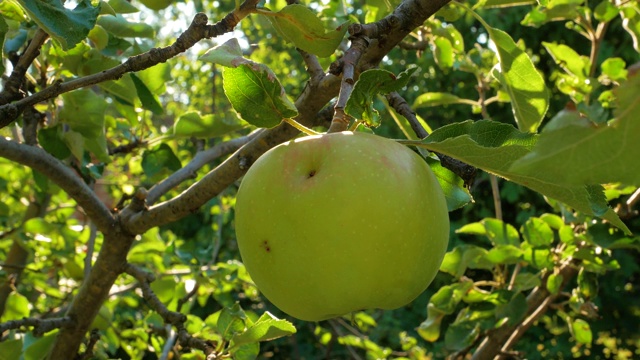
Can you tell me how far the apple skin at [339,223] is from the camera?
0.65m

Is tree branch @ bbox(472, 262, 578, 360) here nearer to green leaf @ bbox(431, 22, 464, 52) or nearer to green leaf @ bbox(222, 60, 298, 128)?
green leaf @ bbox(431, 22, 464, 52)

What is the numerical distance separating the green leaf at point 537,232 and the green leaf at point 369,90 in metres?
0.92

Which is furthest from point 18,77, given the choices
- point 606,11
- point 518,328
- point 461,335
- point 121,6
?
point 606,11

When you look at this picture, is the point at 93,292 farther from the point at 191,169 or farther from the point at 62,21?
the point at 62,21

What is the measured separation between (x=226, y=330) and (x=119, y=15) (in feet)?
2.13

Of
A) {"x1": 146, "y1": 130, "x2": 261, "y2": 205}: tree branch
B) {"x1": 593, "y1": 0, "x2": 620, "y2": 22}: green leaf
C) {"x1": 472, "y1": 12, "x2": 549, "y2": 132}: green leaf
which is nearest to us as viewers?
{"x1": 472, "y1": 12, "x2": 549, "y2": 132}: green leaf

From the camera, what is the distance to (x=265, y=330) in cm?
95

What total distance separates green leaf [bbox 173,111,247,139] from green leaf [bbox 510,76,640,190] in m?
0.87

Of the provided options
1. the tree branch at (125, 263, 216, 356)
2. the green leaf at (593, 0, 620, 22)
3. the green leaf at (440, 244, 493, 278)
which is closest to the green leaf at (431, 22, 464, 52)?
the green leaf at (593, 0, 620, 22)

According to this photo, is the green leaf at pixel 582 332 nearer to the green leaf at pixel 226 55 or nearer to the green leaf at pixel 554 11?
the green leaf at pixel 554 11

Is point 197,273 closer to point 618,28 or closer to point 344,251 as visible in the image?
point 344,251

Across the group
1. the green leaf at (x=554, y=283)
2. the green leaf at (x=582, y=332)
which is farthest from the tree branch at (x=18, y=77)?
the green leaf at (x=582, y=332)

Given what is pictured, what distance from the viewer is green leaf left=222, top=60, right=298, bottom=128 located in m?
0.73

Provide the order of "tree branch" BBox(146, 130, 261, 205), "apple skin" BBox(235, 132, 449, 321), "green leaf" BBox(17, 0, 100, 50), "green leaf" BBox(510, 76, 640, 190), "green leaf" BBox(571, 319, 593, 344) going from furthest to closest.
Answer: "green leaf" BBox(571, 319, 593, 344), "tree branch" BBox(146, 130, 261, 205), "green leaf" BBox(17, 0, 100, 50), "apple skin" BBox(235, 132, 449, 321), "green leaf" BBox(510, 76, 640, 190)
